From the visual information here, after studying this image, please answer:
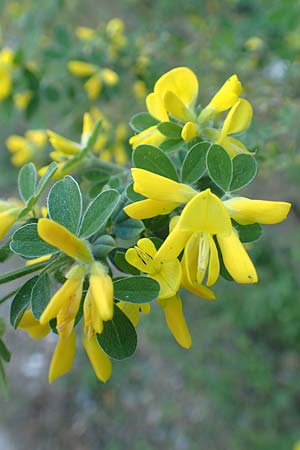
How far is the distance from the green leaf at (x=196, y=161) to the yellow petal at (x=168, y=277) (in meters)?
0.12

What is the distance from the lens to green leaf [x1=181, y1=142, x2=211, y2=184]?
0.68m

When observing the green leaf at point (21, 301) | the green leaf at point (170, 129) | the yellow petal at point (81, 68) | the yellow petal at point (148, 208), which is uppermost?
the green leaf at point (170, 129)

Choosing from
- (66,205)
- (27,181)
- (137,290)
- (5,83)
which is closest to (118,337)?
(137,290)

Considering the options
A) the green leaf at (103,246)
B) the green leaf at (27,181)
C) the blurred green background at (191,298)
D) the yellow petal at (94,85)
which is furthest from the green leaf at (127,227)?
the yellow petal at (94,85)

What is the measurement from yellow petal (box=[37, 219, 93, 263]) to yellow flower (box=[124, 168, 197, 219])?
0.07 m

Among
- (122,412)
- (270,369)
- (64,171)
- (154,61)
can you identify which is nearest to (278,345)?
(270,369)

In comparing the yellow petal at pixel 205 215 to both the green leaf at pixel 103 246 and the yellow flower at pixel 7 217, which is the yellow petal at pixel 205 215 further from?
the yellow flower at pixel 7 217

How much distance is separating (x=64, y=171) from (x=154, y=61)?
40.4 inches

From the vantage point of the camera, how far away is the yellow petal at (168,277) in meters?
0.63

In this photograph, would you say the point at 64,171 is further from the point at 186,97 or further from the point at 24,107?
the point at 24,107

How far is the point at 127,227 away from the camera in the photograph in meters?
0.73

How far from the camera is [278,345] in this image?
9.47ft

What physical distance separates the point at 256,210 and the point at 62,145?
1.27 ft

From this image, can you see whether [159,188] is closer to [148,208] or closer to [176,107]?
[148,208]
